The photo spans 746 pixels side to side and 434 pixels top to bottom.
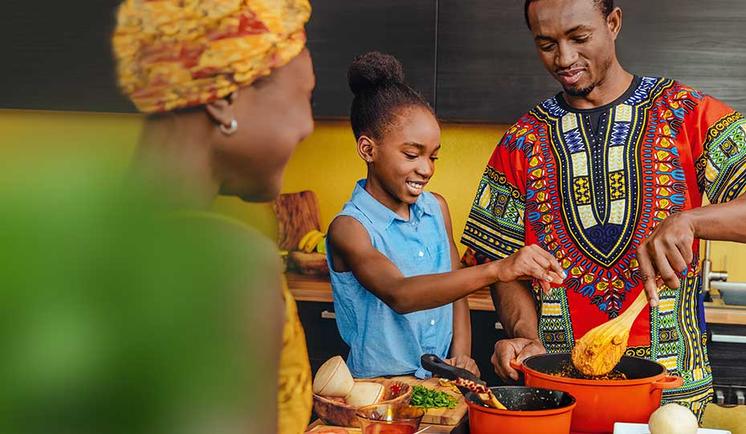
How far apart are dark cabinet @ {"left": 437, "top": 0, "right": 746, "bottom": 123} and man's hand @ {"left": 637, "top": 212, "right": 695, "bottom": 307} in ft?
5.50

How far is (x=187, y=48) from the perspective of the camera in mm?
210

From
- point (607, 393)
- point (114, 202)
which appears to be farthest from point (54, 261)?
point (607, 393)

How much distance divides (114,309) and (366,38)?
3.05m

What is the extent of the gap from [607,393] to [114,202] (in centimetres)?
124

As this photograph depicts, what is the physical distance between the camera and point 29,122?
0.62 feet

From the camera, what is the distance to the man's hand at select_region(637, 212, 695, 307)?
143 centimetres

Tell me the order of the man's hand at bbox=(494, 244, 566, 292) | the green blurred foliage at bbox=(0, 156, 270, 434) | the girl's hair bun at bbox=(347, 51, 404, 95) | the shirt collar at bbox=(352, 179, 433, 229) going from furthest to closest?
the girl's hair bun at bbox=(347, 51, 404, 95) < the shirt collar at bbox=(352, 179, 433, 229) < the man's hand at bbox=(494, 244, 566, 292) < the green blurred foliage at bbox=(0, 156, 270, 434)

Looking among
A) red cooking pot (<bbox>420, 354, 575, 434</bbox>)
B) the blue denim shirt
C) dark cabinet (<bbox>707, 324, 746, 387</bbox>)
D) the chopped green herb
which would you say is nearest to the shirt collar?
the blue denim shirt

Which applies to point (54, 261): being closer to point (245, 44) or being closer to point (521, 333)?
point (245, 44)

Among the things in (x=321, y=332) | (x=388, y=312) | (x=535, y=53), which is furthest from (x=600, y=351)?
(x=535, y=53)

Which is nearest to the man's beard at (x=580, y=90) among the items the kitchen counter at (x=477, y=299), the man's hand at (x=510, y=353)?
the man's hand at (x=510, y=353)

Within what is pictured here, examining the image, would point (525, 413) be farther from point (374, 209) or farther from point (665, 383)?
point (374, 209)

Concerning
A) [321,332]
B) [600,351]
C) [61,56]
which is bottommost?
[321,332]

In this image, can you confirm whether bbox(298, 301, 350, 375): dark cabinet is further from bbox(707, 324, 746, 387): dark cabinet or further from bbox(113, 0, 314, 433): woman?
bbox(113, 0, 314, 433): woman
